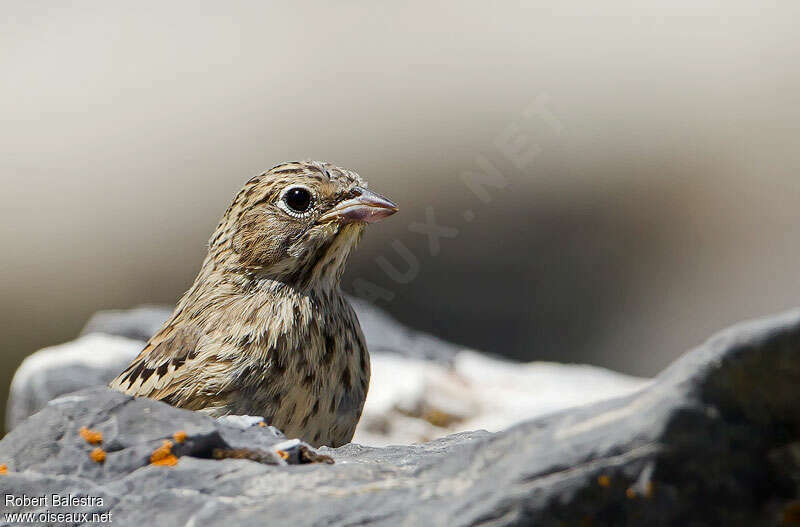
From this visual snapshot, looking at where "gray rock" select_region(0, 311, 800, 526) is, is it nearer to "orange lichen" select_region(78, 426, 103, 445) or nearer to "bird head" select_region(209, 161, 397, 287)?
"orange lichen" select_region(78, 426, 103, 445)

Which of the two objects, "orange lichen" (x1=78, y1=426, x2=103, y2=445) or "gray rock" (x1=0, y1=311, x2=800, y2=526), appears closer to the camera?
"gray rock" (x1=0, y1=311, x2=800, y2=526)

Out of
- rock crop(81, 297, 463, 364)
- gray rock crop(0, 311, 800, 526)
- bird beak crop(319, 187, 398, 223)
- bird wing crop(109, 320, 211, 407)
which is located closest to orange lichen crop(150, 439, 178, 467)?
gray rock crop(0, 311, 800, 526)

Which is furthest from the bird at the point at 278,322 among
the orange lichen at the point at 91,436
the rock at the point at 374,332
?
the rock at the point at 374,332

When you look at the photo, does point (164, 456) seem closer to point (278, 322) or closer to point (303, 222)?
point (278, 322)

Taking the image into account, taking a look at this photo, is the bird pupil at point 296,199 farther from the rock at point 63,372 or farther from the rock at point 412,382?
the rock at point 63,372

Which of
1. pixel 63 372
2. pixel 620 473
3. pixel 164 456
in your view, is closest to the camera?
pixel 620 473

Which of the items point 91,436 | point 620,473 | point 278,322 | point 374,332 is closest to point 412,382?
point 374,332
